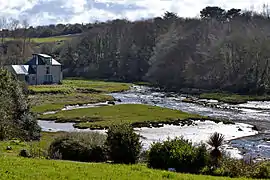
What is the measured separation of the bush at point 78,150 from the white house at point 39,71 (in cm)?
8173

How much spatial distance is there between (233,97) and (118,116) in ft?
110

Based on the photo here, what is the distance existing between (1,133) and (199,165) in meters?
16.8

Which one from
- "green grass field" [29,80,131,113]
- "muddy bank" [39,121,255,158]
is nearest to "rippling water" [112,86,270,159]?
"muddy bank" [39,121,255,158]

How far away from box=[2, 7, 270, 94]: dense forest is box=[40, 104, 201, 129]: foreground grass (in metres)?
34.0

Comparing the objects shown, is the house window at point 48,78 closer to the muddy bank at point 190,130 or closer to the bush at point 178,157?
the muddy bank at point 190,130

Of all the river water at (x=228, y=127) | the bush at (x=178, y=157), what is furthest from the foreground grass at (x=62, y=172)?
the river water at (x=228, y=127)

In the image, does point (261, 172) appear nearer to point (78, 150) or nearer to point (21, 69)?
point (78, 150)

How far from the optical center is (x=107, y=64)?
152000 millimetres

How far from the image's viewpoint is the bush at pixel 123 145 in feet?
70.4

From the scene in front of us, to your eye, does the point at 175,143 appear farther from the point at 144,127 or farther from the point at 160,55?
the point at 160,55

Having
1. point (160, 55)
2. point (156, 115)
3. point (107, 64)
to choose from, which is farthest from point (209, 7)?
point (156, 115)

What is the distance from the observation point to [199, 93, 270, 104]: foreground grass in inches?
3291

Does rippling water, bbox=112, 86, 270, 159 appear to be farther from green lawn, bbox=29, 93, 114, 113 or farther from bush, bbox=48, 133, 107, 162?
bush, bbox=48, 133, 107, 162

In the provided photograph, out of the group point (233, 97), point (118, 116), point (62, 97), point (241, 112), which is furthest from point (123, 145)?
point (233, 97)
